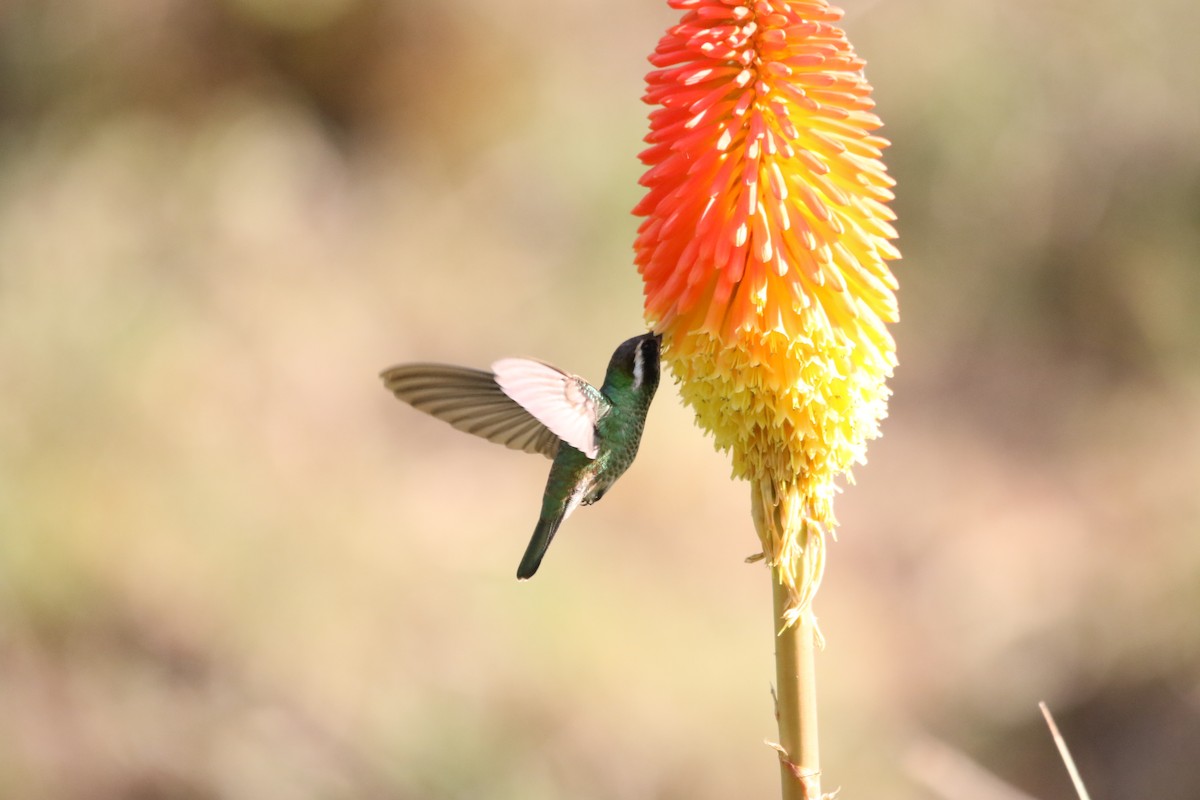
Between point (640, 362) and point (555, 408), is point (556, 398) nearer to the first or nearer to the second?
point (555, 408)

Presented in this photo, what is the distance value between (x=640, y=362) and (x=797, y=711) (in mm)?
1067

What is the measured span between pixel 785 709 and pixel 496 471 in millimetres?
7060

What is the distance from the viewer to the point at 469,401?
314 cm

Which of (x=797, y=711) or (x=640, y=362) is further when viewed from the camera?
(x=640, y=362)

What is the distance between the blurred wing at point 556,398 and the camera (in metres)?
2.65

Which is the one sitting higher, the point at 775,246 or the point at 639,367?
the point at 775,246

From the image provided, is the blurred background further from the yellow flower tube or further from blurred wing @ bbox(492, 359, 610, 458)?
the yellow flower tube

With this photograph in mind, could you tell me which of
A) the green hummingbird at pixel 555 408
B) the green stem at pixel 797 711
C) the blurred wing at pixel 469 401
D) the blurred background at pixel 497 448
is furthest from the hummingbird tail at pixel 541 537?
the blurred background at pixel 497 448

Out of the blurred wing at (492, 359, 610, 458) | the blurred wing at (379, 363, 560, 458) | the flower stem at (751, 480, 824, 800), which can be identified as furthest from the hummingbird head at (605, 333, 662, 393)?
the flower stem at (751, 480, 824, 800)

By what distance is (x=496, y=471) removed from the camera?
9.13 m

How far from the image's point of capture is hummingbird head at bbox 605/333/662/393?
2.91m

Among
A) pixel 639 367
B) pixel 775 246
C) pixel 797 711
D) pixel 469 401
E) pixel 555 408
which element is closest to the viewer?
pixel 797 711

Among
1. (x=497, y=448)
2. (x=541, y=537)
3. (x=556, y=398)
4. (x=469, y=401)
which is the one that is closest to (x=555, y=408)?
(x=556, y=398)

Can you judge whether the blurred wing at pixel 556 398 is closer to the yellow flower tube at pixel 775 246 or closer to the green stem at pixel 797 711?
the yellow flower tube at pixel 775 246
